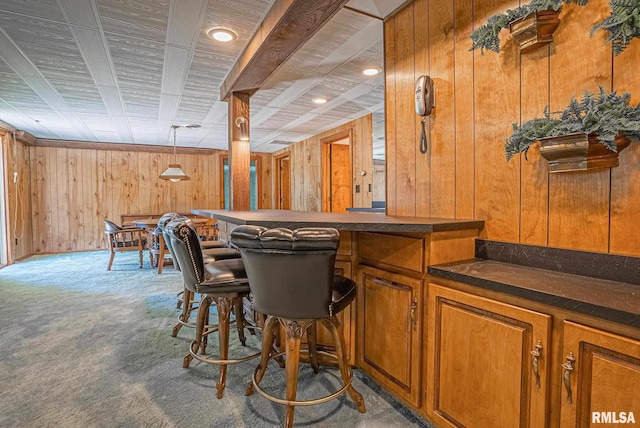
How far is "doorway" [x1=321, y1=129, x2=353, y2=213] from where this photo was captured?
6016 mm

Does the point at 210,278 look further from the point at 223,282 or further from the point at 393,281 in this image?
the point at 393,281

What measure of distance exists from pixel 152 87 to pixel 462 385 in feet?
Answer: 12.4

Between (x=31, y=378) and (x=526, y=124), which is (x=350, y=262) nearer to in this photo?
(x=526, y=124)

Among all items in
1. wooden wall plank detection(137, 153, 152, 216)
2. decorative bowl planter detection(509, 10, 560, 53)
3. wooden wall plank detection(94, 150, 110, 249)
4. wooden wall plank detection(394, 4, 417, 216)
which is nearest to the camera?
decorative bowl planter detection(509, 10, 560, 53)

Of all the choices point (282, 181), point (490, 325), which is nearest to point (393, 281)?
point (490, 325)

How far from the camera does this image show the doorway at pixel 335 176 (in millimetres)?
6016

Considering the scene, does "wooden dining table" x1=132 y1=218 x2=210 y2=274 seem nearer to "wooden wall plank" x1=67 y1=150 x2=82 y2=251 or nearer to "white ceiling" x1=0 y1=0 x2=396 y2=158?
"white ceiling" x1=0 y1=0 x2=396 y2=158

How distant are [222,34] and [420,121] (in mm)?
1548

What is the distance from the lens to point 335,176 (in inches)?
243

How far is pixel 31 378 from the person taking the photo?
2.02 m

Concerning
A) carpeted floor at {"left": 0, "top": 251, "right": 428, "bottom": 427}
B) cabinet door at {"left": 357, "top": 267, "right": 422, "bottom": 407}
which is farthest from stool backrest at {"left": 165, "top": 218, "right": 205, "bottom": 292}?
cabinet door at {"left": 357, "top": 267, "right": 422, "bottom": 407}

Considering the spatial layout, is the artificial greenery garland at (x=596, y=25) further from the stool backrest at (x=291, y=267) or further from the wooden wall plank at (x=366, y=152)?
the wooden wall plank at (x=366, y=152)

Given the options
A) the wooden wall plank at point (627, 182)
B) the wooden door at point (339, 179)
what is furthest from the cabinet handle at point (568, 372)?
the wooden door at point (339, 179)

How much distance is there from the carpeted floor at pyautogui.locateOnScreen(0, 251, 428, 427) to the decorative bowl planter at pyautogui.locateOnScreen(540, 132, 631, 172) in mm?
1308
